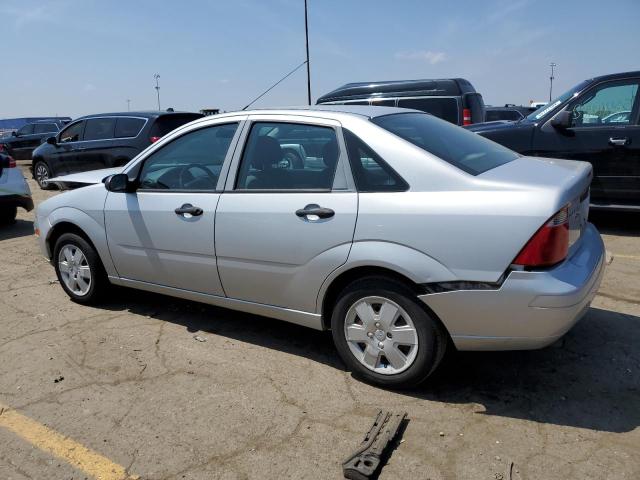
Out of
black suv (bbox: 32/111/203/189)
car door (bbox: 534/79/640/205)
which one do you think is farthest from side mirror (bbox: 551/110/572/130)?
black suv (bbox: 32/111/203/189)

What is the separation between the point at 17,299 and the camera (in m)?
5.00

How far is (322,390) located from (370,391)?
0.93ft

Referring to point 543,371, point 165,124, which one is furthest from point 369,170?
point 165,124

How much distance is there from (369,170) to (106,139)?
29.0 ft

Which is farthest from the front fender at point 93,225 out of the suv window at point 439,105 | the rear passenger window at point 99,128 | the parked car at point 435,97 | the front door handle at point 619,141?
the suv window at point 439,105

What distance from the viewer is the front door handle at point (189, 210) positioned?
3641mm

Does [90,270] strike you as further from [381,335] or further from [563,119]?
[563,119]

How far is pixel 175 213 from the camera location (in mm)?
3779

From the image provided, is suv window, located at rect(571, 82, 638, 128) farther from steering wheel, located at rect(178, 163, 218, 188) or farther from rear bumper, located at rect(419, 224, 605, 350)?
steering wheel, located at rect(178, 163, 218, 188)

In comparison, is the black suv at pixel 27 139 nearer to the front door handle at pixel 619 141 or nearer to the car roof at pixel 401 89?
the car roof at pixel 401 89

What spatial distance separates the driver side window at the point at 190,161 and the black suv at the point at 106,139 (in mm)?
6047

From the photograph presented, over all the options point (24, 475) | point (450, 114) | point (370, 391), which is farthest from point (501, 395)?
point (450, 114)

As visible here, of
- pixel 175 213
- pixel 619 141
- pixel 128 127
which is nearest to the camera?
pixel 175 213

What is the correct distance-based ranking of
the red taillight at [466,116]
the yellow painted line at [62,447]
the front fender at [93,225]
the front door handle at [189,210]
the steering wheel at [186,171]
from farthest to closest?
the red taillight at [466,116], the front fender at [93,225], the steering wheel at [186,171], the front door handle at [189,210], the yellow painted line at [62,447]
